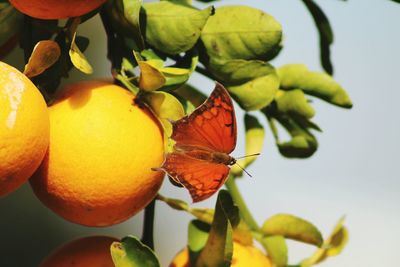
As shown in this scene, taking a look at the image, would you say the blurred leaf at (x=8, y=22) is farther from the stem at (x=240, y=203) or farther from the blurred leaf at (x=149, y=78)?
the stem at (x=240, y=203)

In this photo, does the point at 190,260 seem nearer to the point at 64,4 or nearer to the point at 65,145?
the point at 65,145

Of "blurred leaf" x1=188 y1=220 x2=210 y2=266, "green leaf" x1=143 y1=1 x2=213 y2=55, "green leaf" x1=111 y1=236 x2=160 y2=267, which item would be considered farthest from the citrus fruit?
"green leaf" x1=143 y1=1 x2=213 y2=55

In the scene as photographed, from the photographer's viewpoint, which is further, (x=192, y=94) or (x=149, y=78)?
(x=192, y=94)

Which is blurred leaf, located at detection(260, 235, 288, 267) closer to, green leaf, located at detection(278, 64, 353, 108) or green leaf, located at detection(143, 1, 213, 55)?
green leaf, located at detection(278, 64, 353, 108)

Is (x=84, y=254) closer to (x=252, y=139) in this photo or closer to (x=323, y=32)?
(x=252, y=139)

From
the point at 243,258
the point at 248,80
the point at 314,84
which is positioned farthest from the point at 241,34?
the point at 243,258
